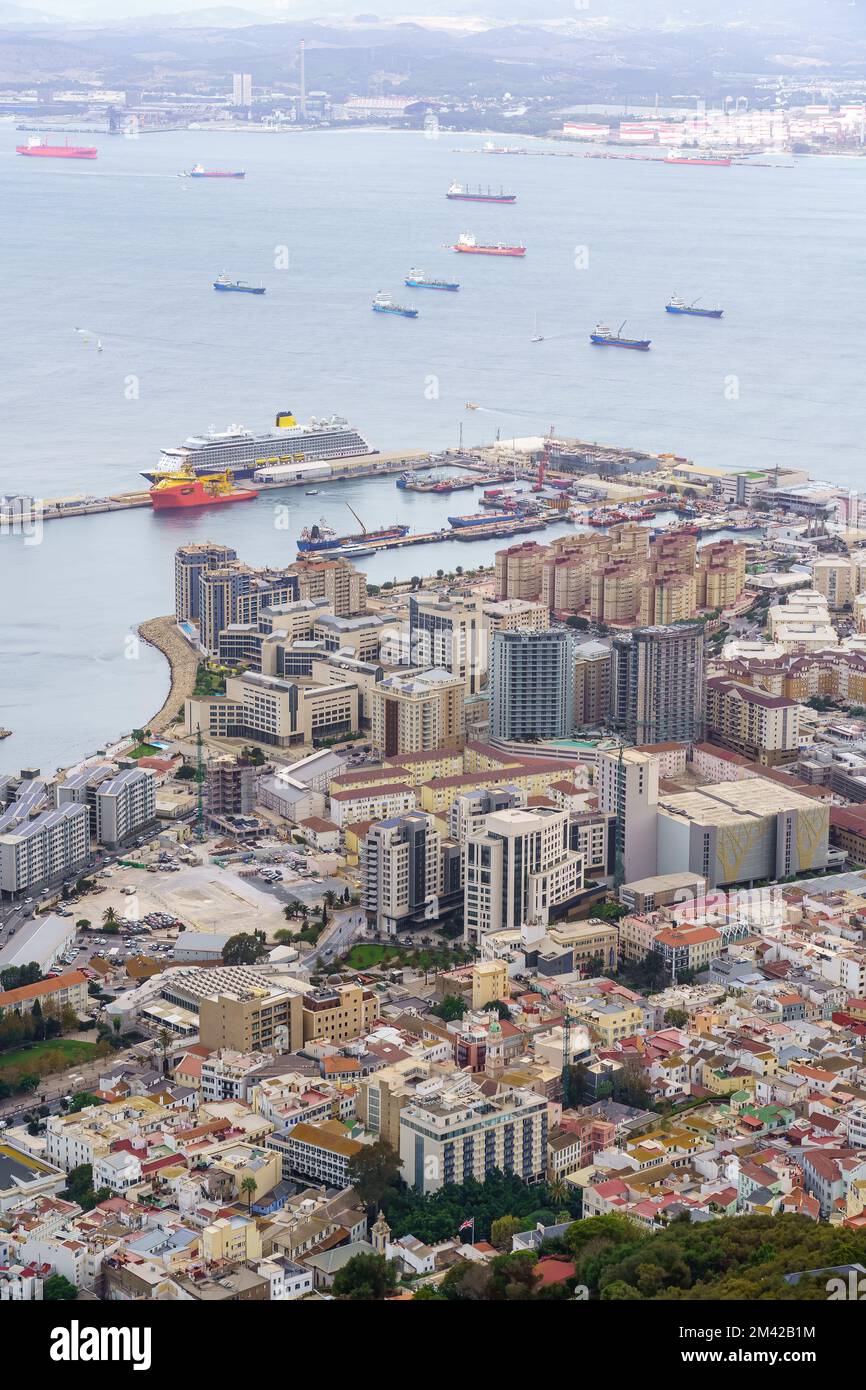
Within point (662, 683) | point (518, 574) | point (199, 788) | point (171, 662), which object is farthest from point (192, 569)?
point (662, 683)

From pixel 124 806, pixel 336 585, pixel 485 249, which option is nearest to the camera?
pixel 124 806

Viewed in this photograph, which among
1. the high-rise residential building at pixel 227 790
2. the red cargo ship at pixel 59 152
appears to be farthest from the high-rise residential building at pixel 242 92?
the high-rise residential building at pixel 227 790

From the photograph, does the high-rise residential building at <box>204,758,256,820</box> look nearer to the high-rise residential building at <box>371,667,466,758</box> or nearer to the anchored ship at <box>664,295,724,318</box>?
the high-rise residential building at <box>371,667,466,758</box>

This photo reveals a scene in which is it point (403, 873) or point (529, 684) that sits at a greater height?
point (529, 684)

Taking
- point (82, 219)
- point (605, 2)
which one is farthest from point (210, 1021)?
point (605, 2)

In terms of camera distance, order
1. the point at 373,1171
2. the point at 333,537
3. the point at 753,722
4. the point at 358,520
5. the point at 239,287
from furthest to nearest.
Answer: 1. the point at 239,287
2. the point at 358,520
3. the point at 333,537
4. the point at 753,722
5. the point at 373,1171

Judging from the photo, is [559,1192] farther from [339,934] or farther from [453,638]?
[453,638]
